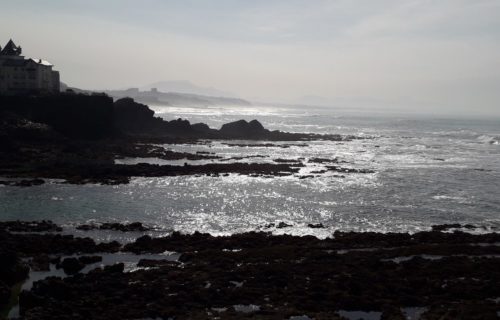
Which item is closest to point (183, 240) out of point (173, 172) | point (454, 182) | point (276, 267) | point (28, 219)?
point (276, 267)

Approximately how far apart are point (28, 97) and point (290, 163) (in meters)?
45.2

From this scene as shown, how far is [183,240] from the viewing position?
31.3m

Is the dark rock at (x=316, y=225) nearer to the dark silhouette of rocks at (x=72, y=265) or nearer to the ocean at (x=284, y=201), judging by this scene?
the ocean at (x=284, y=201)

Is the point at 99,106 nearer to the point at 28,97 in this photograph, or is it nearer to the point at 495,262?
the point at 28,97

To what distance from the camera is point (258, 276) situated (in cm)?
2483

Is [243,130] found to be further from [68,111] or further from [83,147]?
[83,147]

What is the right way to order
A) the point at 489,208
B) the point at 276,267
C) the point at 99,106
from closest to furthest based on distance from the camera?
1. the point at 276,267
2. the point at 489,208
3. the point at 99,106

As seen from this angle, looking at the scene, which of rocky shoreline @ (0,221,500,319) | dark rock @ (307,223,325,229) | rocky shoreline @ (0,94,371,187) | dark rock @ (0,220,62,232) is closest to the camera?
rocky shoreline @ (0,221,500,319)

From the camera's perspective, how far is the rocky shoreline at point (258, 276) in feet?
68.7

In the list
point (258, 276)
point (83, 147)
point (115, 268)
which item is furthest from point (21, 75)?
point (258, 276)

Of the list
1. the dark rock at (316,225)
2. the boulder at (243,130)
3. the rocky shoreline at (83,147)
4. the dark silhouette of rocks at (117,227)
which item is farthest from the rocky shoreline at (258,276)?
the boulder at (243,130)

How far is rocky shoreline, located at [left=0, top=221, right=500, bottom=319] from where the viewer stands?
21.0 meters

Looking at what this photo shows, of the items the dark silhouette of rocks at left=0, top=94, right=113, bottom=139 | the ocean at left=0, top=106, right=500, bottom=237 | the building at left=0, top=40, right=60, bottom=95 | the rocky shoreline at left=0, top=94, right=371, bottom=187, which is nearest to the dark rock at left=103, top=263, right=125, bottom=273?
the ocean at left=0, top=106, right=500, bottom=237

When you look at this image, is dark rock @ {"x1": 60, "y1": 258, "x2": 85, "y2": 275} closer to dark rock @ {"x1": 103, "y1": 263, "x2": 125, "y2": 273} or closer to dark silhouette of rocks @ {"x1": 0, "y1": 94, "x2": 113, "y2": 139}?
dark rock @ {"x1": 103, "y1": 263, "x2": 125, "y2": 273}
